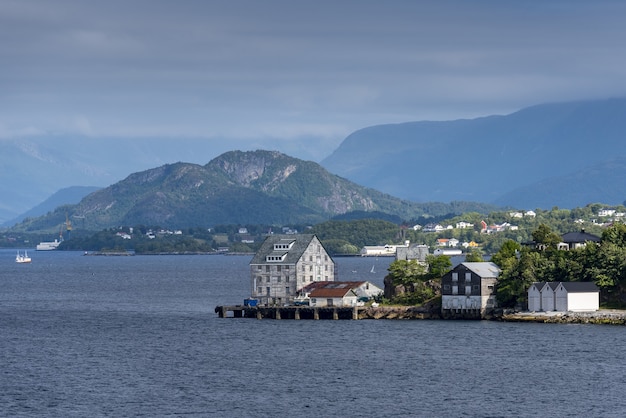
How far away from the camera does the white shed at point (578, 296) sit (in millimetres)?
122812

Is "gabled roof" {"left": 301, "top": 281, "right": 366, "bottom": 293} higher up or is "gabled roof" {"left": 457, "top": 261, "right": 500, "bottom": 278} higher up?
Result: "gabled roof" {"left": 457, "top": 261, "right": 500, "bottom": 278}

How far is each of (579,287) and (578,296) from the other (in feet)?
2.80

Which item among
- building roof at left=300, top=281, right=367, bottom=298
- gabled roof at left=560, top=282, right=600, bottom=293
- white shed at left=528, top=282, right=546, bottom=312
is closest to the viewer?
gabled roof at left=560, top=282, right=600, bottom=293

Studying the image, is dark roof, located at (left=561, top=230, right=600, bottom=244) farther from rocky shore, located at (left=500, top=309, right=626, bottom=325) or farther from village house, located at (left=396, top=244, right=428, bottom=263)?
rocky shore, located at (left=500, top=309, right=626, bottom=325)

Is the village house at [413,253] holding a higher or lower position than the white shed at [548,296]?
higher

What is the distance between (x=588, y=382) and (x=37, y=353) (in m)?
46.0

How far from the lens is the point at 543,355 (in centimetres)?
10175

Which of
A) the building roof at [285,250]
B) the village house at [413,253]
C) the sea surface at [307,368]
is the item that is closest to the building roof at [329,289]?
the building roof at [285,250]

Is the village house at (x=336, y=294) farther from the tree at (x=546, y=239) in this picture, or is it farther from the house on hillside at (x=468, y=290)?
the tree at (x=546, y=239)

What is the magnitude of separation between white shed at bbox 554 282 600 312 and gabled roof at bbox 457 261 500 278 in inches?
297

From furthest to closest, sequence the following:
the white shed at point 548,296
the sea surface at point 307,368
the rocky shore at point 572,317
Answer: the white shed at point 548,296
the rocky shore at point 572,317
the sea surface at point 307,368

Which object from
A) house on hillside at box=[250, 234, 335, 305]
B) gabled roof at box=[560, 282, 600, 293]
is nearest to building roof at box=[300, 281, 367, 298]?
house on hillside at box=[250, 234, 335, 305]

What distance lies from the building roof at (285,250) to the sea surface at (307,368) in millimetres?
8260

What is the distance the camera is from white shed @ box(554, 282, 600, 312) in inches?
4835
